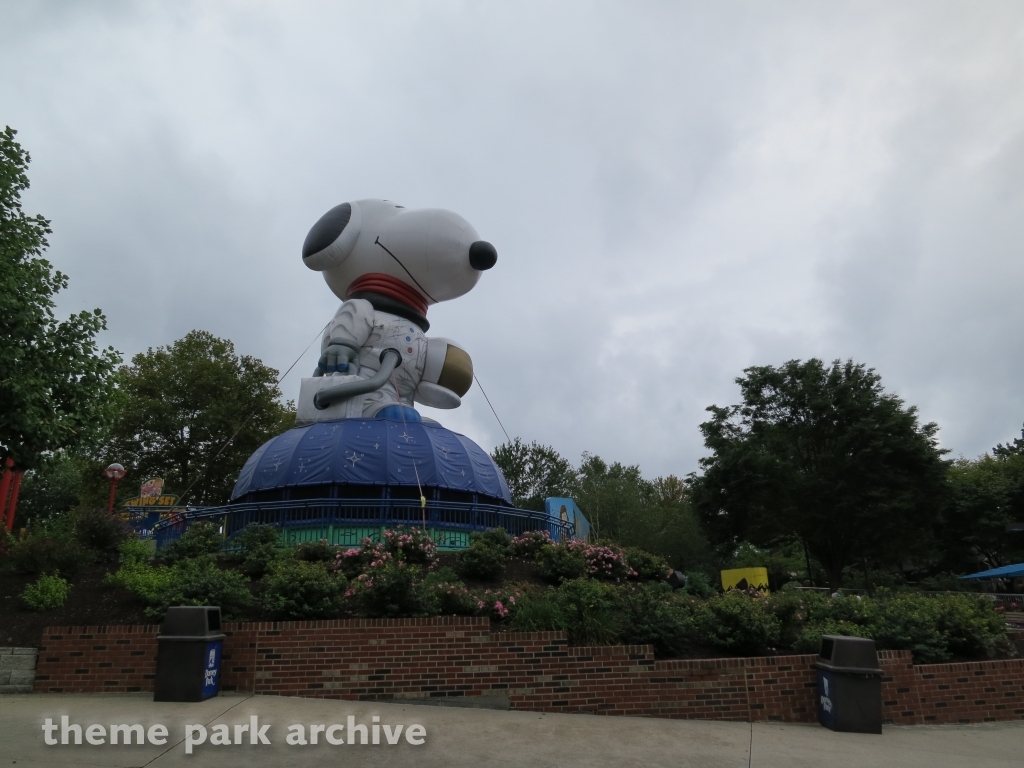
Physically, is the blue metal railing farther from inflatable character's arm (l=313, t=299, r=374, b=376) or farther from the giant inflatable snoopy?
inflatable character's arm (l=313, t=299, r=374, b=376)

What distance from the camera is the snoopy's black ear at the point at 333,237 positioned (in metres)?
19.4

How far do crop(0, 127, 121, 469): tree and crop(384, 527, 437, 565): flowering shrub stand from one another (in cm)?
526

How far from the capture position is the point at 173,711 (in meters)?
6.58

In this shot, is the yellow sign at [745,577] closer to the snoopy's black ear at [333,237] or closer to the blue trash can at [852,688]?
the blue trash can at [852,688]

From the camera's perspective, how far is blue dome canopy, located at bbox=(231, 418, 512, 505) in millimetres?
15820

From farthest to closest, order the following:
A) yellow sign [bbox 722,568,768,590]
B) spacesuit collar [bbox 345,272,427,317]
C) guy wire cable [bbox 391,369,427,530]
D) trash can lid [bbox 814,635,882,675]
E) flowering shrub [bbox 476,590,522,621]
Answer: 1. yellow sign [bbox 722,568,768,590]
2. spacesuit collar [bbox 345,272,427,317]
3. guy wire cable [bbox 391,369,427,530]
4. flowering shrub [bbox 476,590,522,621]
5. trash can lid [bbox 814,635,882,675]

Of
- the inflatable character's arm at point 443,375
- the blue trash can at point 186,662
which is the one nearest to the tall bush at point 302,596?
the blue trash can at point 186,662

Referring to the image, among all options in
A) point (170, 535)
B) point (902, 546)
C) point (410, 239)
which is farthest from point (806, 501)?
point (170, 535)

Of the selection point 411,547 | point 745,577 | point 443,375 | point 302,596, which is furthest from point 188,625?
point 745,577

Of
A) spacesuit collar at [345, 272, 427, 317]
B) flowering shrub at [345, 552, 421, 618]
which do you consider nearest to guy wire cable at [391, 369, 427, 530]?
spacesuit collar at [345, 272, 427, 317]

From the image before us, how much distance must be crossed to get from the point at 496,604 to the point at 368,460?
7601mm

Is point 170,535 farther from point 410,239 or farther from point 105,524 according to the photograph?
point 410,239

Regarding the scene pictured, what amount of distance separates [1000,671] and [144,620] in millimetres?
10276

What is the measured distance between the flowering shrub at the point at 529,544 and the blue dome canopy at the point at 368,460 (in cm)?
332
